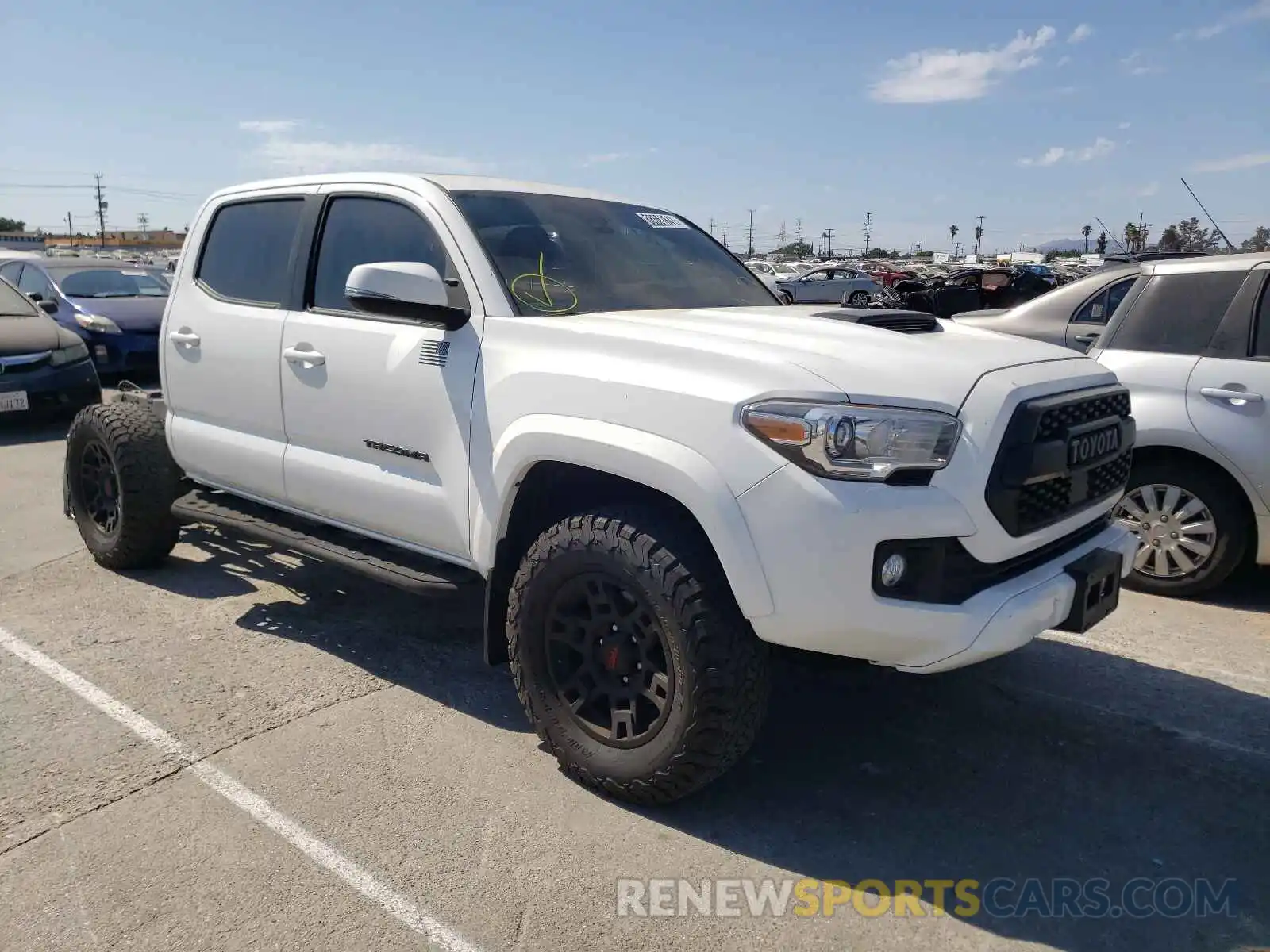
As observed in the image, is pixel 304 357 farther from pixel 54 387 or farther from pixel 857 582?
pixel 54 387

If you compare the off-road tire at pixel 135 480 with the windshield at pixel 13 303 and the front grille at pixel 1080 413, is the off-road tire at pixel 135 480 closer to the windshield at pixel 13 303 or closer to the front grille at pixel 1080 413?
the front grille at pixel 1080 413

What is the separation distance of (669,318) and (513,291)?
56cm

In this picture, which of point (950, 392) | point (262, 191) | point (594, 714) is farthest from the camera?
point (262, 191)

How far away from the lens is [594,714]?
10.6 ft

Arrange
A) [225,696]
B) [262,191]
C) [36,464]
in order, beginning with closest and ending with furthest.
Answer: [225,696]
[262,191]
[36,464]

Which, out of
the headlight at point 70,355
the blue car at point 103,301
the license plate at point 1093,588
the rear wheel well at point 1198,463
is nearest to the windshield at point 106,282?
the blue car at point 103,301

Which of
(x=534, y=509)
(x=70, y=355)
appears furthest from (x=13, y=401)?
(x=534, y=509)

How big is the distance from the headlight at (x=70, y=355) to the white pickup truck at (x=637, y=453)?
20.2 ft

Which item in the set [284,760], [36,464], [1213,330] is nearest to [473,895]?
[284,760]

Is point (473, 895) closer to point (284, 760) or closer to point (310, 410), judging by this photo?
point (284, 760)

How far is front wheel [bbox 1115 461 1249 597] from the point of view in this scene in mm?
4949

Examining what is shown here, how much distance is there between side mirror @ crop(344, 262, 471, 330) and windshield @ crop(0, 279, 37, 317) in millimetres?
8582

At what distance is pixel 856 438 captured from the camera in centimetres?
269

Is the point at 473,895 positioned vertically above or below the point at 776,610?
below
